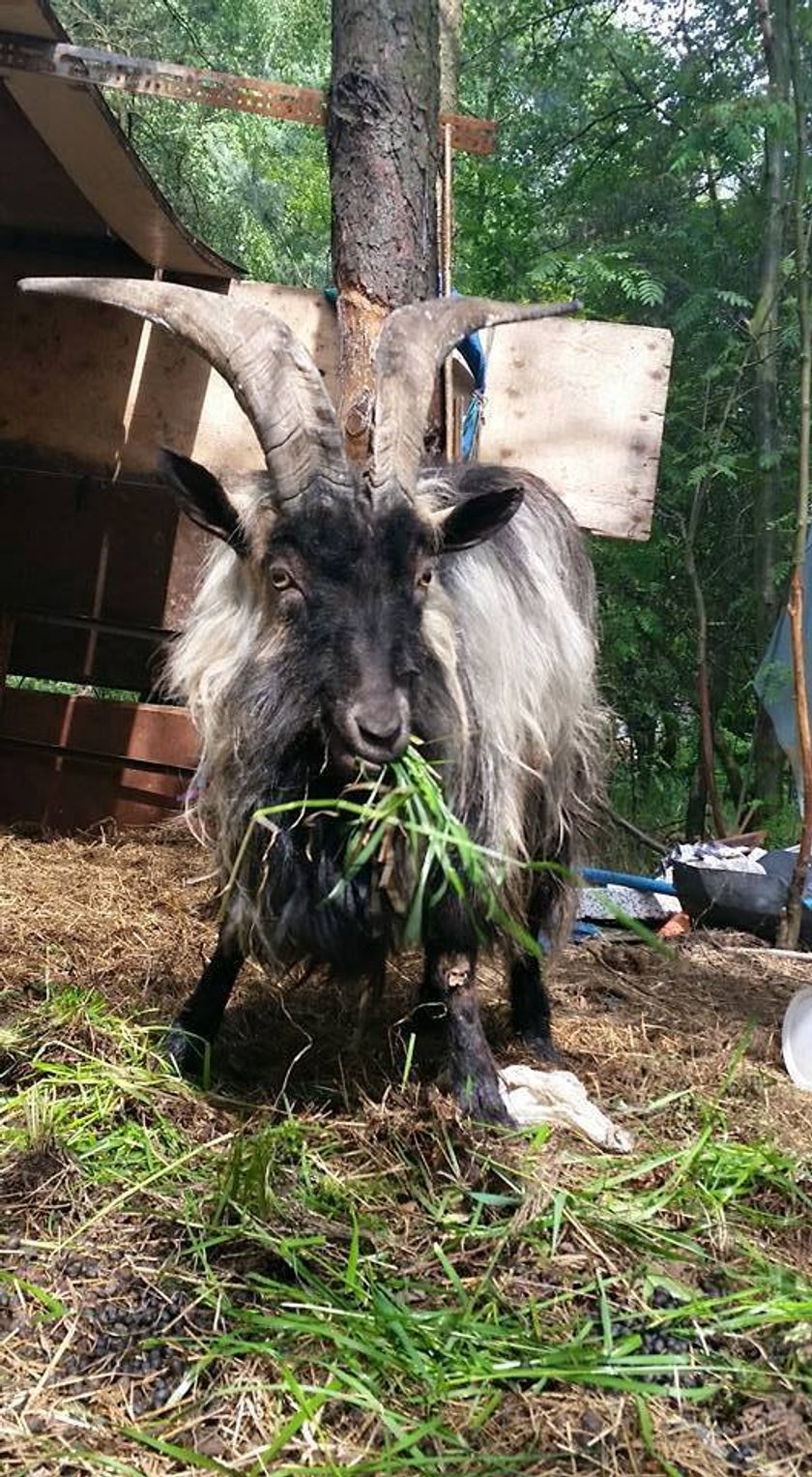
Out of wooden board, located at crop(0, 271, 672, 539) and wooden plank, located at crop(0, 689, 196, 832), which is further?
wooden plank, located at crop(0, 689, 196, 832)

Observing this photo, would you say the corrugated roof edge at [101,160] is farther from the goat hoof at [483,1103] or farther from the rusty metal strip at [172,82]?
the goat hoof at [483,1103]

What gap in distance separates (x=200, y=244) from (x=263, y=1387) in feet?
18.5

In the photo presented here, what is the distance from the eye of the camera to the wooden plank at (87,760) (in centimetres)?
668

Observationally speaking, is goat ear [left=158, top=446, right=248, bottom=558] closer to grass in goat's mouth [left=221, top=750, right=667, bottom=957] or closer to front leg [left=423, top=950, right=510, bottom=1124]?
grass in goat's mouth [left=221, top=750, right=667, bottom=957]

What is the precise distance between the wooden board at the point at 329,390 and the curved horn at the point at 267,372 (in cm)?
288

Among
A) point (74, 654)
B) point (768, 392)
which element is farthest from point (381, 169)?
point (768, 392)

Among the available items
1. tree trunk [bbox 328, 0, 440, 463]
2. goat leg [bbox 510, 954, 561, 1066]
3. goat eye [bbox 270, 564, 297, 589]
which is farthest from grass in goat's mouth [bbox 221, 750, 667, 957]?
tree trunk [bbox 328, 0, 440, 463]

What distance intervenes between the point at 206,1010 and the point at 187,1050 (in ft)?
0.40

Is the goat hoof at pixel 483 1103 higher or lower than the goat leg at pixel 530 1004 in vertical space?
lower

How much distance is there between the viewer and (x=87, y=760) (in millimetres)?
6809

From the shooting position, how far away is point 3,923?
4539 millimetres

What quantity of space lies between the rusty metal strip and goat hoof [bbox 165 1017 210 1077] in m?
3.77

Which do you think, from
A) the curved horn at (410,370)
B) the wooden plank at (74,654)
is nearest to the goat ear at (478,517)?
the curved horn at (410,370)

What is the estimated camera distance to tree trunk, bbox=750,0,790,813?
8.88m
